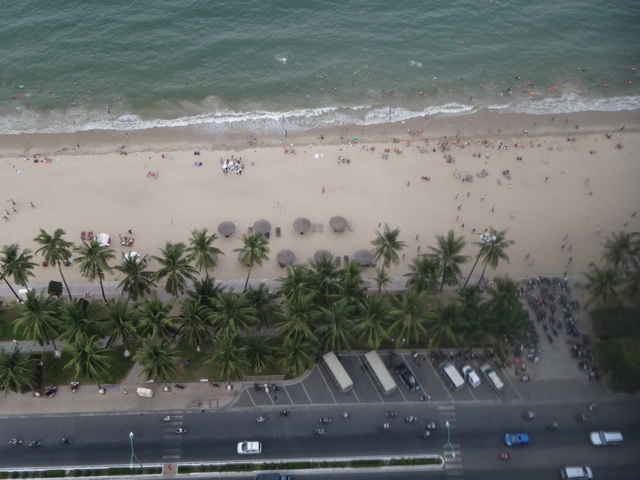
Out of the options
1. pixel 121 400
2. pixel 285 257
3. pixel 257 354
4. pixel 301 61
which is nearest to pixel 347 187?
pixel 285 257

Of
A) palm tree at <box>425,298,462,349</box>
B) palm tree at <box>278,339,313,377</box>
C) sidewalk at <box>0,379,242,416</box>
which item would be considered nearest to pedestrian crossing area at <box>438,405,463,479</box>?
palm tree at <box>425,298,462,349</box>

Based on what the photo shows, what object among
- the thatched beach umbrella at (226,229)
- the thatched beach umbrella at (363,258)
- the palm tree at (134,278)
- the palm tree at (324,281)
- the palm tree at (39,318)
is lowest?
the palm tree at (39,318)

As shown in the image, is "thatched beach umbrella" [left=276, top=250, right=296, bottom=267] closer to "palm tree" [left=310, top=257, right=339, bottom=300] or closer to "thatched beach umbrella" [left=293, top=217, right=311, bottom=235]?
"thatched beach umbrella" [left=293, top=217, right=311, bottom=235]

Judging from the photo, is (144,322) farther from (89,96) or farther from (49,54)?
(49,54)

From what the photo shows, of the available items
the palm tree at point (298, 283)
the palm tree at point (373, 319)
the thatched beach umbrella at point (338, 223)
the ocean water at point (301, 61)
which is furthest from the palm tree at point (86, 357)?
the ocean water at point (301, 61)

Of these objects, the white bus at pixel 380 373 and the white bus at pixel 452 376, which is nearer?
the white bus at pixel 380 373

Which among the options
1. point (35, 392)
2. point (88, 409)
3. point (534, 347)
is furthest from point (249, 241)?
point (534, 347)

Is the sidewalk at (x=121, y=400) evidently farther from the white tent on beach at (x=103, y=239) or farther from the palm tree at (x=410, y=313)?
the white tent on beach at (x=103, y=239)
